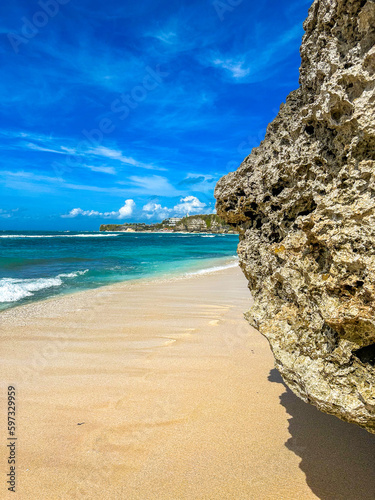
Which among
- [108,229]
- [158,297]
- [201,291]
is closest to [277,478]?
[158,297]

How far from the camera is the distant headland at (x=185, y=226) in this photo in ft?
540

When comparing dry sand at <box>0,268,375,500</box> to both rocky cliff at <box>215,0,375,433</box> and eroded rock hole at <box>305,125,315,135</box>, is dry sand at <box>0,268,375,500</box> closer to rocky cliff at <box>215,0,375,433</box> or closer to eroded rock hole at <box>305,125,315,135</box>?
rocky cliff at <box>215,0,375,433</box>

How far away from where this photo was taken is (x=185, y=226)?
173 meters

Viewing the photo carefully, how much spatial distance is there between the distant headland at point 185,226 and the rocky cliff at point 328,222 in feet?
506

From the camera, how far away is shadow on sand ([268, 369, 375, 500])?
233cm

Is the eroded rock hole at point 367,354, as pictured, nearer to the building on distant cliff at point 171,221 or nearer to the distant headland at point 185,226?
the distant headland at point 185,226

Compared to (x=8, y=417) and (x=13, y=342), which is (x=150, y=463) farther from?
(x=13, y=342)

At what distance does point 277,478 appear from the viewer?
2490mm

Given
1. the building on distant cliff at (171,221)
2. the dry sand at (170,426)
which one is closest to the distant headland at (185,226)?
the building on distant cliff at (171,221)

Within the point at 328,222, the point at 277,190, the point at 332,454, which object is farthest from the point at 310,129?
the point at 332,454

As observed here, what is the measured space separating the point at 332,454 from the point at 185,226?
171040 millimetres

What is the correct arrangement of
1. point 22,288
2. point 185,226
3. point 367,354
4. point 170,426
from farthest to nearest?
point 185,226 → point 22,288 → point 170,426 → point 367,354

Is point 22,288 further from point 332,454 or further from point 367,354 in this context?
point 367,354

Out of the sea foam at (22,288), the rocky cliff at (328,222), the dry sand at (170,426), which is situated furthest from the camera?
the sea foam at (22,288)
